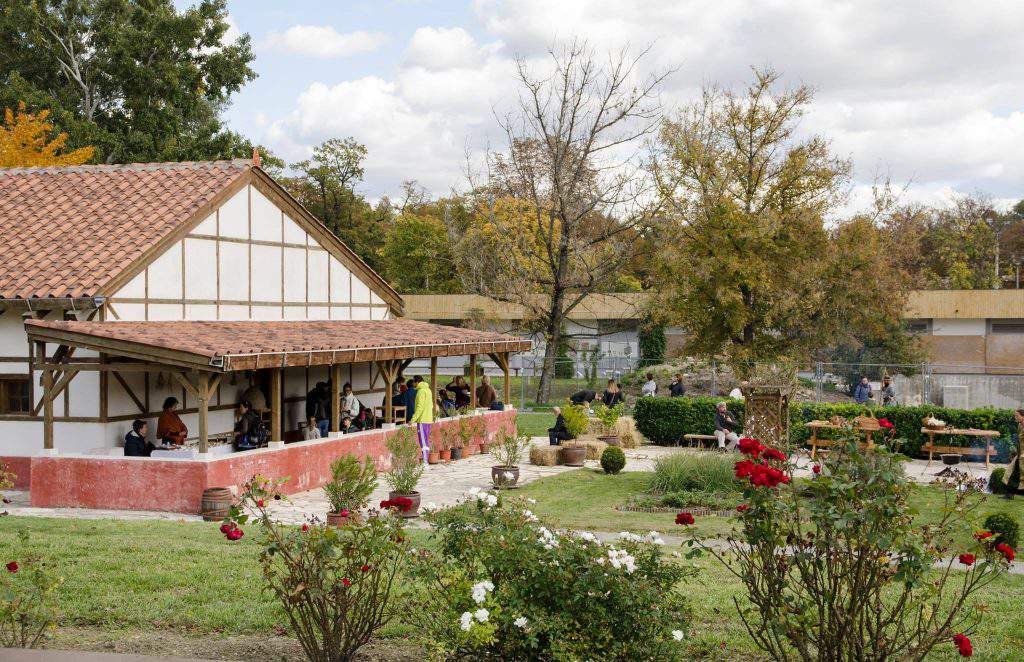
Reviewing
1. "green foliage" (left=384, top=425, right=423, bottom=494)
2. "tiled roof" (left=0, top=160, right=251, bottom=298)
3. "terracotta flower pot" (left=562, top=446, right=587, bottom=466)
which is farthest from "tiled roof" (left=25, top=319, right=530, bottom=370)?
"terracotta flower pot" (left=562, top=446, right=587, bottom=466)

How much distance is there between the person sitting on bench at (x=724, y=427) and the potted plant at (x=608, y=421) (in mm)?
2593

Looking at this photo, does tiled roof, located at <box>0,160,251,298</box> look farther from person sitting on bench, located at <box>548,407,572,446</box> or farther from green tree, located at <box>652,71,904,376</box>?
green tree, located at <box>652,71,904,376</box>

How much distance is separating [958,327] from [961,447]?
1198 inches

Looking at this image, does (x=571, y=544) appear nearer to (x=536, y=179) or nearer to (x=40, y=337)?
(x=40, y=337)

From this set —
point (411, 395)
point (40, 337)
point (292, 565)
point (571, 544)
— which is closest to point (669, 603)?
point (571, 544)

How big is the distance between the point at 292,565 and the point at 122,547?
17.8ft

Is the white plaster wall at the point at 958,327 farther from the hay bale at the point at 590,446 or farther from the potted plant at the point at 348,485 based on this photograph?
the potted plant at the point at 348,485

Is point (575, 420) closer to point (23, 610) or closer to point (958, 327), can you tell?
point (23, 610)

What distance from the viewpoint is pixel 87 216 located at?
18875mm

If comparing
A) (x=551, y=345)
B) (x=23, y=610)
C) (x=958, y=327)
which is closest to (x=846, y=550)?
(x=23, y=610)

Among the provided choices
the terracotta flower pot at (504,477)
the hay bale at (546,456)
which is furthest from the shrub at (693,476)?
the hay bale at (546,456)

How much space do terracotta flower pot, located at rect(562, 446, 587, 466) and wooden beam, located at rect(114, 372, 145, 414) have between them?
8249 millimetres

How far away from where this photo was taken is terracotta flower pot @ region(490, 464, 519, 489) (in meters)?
16.9

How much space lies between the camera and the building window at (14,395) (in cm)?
1681
